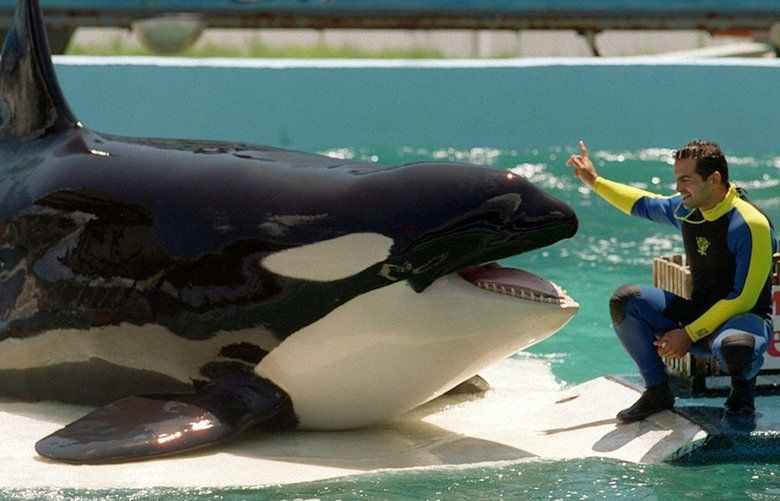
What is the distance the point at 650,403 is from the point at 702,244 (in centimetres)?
76

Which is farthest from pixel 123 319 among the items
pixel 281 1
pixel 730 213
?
pixel 281 1

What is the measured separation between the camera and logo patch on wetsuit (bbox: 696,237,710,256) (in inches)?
256

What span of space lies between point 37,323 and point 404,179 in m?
2.00

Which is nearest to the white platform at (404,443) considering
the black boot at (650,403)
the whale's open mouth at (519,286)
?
the black boot at (650,403)

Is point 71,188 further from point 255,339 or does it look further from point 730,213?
point 730,213

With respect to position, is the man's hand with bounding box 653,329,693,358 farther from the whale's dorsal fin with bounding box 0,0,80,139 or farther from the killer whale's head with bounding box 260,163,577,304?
the whale's dorsal fin with bounding box 0,0,80,139

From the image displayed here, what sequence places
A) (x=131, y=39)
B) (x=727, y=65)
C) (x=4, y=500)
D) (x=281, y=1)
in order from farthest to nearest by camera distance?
(x=131, y=39) < (x=281, y=1) < (x=727, y=65) < (x=4, y=500)

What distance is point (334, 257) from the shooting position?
639 cm

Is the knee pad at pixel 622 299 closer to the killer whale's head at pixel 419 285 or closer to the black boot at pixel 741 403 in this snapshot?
the killer whale's head at pixel 419 285

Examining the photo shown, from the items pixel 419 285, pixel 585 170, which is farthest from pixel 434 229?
pixel 585 170

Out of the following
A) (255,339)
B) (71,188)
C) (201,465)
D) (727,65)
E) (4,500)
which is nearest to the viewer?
(4,500)

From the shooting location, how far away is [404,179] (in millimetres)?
6418

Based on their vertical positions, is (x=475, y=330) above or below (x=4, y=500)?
above

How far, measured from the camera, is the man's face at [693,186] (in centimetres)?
637
